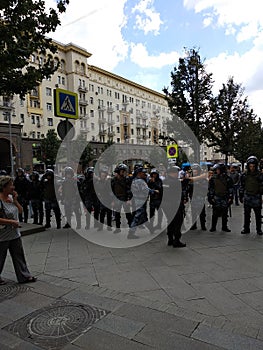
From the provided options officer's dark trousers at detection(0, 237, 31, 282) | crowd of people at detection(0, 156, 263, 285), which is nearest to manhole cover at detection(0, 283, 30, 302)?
officer's dark trousers at detection(0, 237, 31, 282)

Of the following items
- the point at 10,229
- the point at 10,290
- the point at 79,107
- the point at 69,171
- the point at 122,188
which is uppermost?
the point at 79,107

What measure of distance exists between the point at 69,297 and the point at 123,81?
6229cm

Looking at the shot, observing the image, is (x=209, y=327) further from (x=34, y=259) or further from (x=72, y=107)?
(x=72, y=107)

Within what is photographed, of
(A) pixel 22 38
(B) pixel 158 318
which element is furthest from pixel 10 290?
(A) pixel 22 38

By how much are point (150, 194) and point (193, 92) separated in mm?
10275

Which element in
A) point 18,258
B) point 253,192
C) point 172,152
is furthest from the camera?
point 172,152

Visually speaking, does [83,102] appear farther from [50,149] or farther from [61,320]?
[61,320]

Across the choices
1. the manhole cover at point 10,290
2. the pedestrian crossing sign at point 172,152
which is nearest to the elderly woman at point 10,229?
the manhole cover at point 10,290

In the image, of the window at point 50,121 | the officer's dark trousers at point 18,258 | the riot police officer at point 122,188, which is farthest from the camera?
the window at point 50,121

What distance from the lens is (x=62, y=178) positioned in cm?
830

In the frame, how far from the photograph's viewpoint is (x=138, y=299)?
3.60 m

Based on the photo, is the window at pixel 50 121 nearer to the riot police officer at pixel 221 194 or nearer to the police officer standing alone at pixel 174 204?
the riot police officer at pixel 221 194

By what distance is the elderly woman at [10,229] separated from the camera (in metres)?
4.09

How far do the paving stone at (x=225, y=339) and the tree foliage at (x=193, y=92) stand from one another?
13323 millimetres
